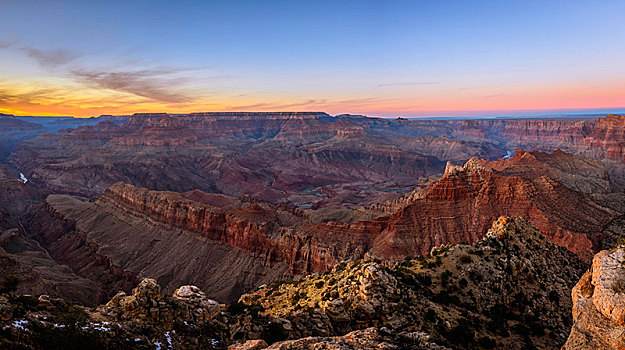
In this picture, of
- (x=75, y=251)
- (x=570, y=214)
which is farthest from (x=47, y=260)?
(x=570, y=214)

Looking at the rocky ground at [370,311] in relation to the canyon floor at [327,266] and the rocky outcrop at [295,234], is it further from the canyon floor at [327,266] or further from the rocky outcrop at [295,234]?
the rocky outcrop at [295,234]

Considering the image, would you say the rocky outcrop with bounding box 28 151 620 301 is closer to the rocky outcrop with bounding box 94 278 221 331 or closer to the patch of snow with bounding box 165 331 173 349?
the rocky outcrop with bounding box 94 278 221 331

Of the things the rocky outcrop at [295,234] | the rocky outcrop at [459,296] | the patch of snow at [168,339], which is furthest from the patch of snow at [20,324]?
A: the rocky outcrop at [295,234]

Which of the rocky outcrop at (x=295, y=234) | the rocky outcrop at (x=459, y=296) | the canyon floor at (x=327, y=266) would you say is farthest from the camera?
the rocky outcrop at (x=295, y=234)

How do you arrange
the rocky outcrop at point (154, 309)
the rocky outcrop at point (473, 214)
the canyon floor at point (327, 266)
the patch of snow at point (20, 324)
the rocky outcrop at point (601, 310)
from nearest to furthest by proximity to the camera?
the rocky outcrop at point (601, 310) → the patch of snow at point (20, 324) → the canyon floor at point (327, 266) → the rocky outcrop at point (154, 309) → the rocky outcrop at point (473, 214)

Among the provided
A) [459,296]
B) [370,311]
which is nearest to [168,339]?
[370,311]

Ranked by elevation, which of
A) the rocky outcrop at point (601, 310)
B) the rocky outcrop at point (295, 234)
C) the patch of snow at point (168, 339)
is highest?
the rocky outcrop at point (601, 310)

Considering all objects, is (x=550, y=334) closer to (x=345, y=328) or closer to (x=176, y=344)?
(x=345, y=328)

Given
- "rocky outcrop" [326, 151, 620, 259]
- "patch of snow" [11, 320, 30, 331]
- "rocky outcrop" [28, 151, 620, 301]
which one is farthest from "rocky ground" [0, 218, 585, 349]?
"rocky outcrop" [326, 151, 620, 259]
